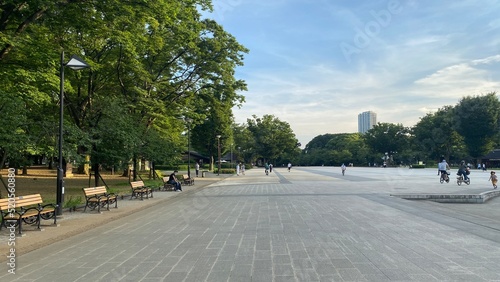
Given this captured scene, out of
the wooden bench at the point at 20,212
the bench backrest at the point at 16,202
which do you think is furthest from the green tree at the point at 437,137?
the bench backrest at the point at 16,202

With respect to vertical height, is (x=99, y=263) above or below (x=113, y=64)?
below

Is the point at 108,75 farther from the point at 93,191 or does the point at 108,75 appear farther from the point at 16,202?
the point at 16,202

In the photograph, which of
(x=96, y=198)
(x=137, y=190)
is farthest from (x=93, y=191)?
(x=137, y=190)

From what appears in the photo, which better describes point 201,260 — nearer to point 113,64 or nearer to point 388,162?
point 113,64

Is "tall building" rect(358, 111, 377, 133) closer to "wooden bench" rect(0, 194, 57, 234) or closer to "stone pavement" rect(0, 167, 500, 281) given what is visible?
"stone pavement" rect(0, 167, 500, 281)

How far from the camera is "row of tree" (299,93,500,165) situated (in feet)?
229

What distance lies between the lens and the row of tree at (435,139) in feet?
229

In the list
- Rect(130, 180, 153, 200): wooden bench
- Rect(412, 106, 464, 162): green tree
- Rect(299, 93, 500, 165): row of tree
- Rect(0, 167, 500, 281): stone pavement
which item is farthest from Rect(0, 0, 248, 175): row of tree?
Rect(412, 106, 464, 162): green tree

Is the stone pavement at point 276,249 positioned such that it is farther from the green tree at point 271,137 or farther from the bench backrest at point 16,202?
the green tree at point 271,137

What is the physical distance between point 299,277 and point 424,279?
177 cm

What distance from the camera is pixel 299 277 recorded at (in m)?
5.32

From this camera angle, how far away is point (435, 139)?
259 ft

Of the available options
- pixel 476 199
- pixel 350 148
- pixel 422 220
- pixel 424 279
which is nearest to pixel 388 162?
pixel 350 148

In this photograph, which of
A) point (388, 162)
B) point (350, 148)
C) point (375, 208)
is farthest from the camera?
point (350, 148)
